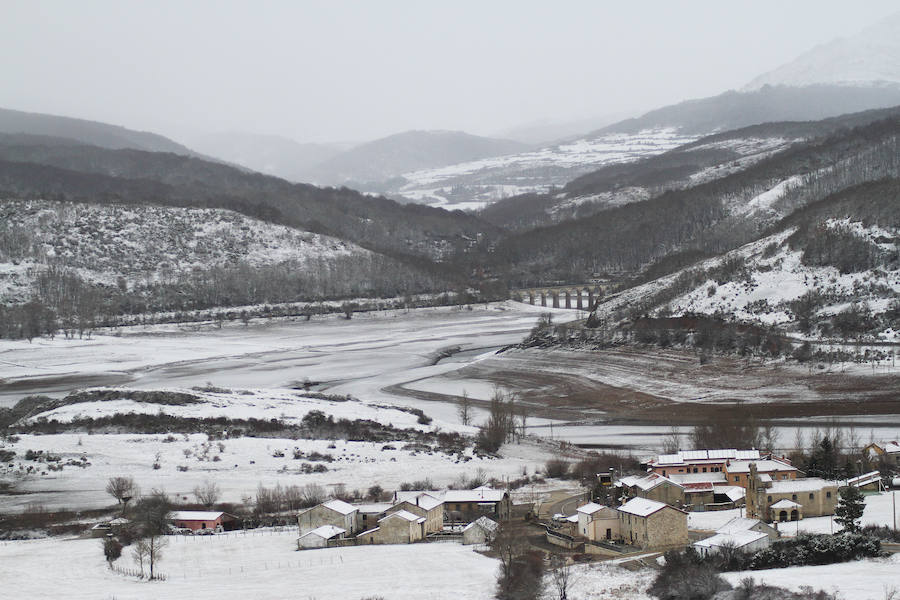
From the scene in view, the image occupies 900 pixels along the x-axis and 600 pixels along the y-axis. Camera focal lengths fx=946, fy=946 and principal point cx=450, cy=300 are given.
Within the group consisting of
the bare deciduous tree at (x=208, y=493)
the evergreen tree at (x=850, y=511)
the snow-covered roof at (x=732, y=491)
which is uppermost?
the evergreen tree at (x=850, y=511)

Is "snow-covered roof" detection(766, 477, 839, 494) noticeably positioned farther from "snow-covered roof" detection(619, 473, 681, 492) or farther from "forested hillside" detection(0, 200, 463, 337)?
"forested hillside" detection(0, 200, 463, 337)

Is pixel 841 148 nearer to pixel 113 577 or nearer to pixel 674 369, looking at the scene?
pixel 674 369

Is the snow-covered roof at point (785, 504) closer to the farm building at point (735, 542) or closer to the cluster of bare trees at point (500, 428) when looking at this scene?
the farm building at point (735, 542)

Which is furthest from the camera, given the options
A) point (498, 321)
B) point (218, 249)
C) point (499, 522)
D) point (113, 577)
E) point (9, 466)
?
point (218, 249)

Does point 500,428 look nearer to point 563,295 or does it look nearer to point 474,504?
point 474,504

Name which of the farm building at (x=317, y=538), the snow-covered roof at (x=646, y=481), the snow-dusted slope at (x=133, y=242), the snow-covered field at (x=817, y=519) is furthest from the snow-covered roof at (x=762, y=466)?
the snow-dusted slope at (x=133, y=242)

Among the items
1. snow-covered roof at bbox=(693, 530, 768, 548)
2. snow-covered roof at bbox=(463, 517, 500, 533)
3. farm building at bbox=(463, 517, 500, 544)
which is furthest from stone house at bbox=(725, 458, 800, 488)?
farm building at bbox=(463, 517, 500, 544)

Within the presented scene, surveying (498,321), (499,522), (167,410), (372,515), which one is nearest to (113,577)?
(372,515)
